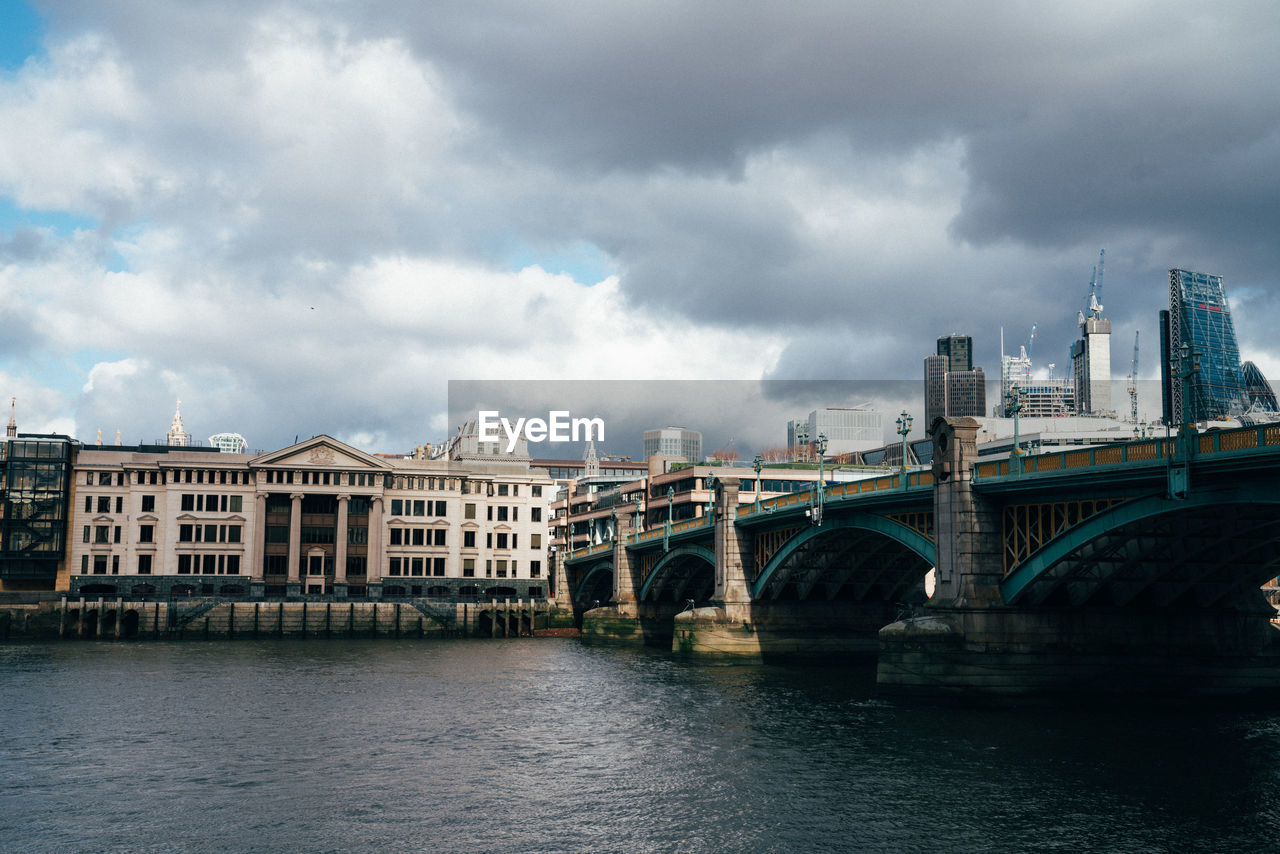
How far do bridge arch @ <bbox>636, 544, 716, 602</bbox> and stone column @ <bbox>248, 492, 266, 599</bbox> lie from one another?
50865 millimetres

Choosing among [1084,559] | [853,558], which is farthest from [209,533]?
[1084,559]

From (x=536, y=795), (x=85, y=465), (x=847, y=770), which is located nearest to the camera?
(x=536, y=795)

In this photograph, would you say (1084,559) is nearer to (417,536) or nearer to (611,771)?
(611,771)

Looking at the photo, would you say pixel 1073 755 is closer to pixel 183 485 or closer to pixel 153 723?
pixel 153 723

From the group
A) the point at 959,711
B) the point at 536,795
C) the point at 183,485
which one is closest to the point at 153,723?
the point at 536,795

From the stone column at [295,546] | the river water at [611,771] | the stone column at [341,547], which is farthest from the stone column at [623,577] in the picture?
the river water at [611,771]

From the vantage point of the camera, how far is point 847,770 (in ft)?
131

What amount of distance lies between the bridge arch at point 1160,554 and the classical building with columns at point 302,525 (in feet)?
307

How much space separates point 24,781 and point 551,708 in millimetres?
25308

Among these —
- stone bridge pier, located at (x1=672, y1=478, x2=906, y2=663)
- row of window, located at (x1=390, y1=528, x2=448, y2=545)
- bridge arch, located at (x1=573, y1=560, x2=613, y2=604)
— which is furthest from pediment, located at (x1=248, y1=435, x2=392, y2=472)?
stone bridge pier, located at (x1=672, y1=478, x2=906, y2=663)

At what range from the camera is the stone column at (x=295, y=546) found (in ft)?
444

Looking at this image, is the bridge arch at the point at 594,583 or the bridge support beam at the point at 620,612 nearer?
the bridge support beam at the point at 620,612

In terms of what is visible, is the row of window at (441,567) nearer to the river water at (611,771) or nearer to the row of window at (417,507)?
the row of window at (417,507)

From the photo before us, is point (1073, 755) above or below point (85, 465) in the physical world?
below
